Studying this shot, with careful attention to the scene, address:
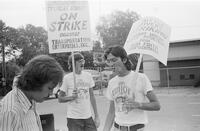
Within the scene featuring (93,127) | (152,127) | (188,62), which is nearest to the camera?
(93,127)

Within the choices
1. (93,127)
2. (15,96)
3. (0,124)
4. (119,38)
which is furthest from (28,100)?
(119,38)

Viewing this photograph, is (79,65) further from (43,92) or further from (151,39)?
(43,92)

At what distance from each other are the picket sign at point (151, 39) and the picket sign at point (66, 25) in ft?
5.06

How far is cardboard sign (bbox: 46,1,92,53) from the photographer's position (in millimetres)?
4605

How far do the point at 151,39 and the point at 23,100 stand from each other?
185cm

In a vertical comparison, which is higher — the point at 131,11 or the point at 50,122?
the point at 131,11

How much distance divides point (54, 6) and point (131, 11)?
4697 centimetres

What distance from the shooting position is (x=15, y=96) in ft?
5.49

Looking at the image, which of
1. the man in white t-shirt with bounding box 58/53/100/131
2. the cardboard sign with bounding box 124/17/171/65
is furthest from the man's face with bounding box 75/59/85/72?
the cardboard sign with bounding box 124/17/171/65

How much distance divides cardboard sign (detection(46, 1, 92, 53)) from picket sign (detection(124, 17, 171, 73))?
5.06 feet

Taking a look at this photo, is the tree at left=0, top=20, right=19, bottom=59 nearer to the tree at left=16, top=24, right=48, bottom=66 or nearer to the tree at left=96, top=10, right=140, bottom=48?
the tree at left=16, top=24, right=48, bottom=66

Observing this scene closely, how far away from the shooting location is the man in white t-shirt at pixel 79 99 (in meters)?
4.36

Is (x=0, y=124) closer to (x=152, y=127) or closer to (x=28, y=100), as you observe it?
(x=28, y=100)

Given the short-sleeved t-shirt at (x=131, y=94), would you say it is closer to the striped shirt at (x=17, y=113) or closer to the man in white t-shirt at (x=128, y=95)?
the man in white t-shirt at (x=128, y=95)
